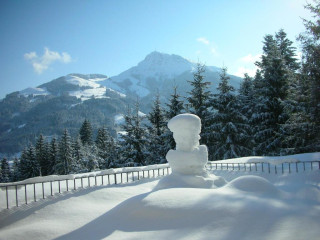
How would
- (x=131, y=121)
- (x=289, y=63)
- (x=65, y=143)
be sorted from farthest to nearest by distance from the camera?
(x=65, y=143)
(x=289, y=63)
(x=131, y=121)

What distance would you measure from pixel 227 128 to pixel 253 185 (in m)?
14.5

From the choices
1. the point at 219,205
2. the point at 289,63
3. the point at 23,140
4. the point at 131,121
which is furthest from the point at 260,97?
the point at 23,140

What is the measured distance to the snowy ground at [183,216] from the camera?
12.5 ft

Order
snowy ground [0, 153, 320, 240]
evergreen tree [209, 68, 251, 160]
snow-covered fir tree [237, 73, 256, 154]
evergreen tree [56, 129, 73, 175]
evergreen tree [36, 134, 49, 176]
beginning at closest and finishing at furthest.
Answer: snowy ground [0, 153, 320, 240], evergreen tree [209, 68, 251, 160], snow-covered fir tree [237, 73, 256, 154], evergreen tree [56, 129, 73, 175], evergreen tree [36, 134, 49, 176]

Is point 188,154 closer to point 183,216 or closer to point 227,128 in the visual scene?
point 183,216

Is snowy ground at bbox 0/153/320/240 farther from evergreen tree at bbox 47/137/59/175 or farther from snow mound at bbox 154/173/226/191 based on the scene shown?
evergreen tree at bbox 47/137/59/175

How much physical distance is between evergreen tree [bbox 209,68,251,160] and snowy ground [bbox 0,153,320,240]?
44.6ft

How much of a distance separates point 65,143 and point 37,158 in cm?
743

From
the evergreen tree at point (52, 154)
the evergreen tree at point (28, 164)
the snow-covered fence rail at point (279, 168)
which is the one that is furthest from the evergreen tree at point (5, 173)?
the snow-covered fence rail at point (279, 168)

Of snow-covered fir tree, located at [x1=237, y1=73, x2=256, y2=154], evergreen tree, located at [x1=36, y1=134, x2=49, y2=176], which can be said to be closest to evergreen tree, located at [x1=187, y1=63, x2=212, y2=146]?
snow-covered fir tree, located at [x1=237, y1=73, x2=256, y2=154]

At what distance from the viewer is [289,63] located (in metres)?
25.0

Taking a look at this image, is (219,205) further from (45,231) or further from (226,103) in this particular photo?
(226,103)

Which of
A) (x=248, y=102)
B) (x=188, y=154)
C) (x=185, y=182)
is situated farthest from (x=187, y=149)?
(x=248, y=102)

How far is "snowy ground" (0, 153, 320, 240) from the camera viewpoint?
3799 millimetres
